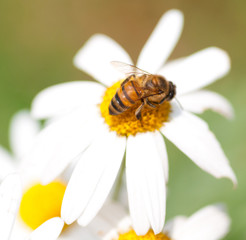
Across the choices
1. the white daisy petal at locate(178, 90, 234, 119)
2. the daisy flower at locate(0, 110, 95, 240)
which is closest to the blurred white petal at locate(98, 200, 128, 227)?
the daisy flower at locate(0, 110, 95, 240)

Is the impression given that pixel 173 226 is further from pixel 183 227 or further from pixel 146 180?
pixel 146 180

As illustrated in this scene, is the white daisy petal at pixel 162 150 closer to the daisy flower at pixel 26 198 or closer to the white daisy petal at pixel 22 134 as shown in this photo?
the daisy flower at pixel 26 198

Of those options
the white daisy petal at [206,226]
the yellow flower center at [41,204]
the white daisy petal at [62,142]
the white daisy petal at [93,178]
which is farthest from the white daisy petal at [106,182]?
the yellow flower center at [41,204]

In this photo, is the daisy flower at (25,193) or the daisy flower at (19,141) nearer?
the daisy flower at (25,193)

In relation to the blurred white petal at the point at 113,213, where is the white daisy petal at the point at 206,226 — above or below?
below

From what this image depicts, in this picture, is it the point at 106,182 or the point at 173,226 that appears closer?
the point at 106,182

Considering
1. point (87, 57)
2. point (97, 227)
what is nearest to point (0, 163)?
point (87, 57)

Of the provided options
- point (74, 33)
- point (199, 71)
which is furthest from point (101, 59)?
point (74, 33)
